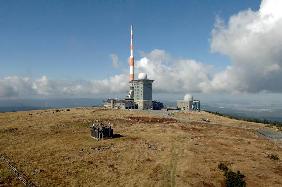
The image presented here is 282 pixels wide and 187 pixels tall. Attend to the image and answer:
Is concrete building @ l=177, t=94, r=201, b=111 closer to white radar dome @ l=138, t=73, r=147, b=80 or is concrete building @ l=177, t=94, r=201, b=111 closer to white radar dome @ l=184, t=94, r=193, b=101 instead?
white radar dome @ l=184, t=94, r=193, b=101

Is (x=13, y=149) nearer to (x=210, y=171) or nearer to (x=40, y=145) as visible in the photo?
(x=40, y=145)

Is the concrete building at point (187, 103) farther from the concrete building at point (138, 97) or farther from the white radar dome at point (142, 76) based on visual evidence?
the white radar dome at point (142, 76)

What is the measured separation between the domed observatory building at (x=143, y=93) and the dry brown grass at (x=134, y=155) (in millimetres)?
65514

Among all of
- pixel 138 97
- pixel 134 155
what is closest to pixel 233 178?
pixel 134 155

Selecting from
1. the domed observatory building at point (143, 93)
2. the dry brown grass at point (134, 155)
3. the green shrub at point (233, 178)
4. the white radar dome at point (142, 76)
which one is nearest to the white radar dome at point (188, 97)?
the domed observatory building at point (143, 93)

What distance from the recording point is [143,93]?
15312 cm

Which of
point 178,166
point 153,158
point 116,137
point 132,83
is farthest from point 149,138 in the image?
point 132,83

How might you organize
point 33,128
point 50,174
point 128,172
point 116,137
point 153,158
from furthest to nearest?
point 33,128 < point 116,137 < point 153,158 < point 128,172 < point 50,174

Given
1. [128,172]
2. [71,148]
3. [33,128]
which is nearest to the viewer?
[128,172]

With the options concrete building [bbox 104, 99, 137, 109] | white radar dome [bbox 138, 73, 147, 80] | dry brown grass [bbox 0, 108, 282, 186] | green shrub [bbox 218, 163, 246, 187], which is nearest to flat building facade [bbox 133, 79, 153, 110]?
concrete building [bbox 104, 99, 137, 109]

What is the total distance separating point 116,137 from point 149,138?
7223 mm

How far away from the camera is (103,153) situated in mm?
A: 59000

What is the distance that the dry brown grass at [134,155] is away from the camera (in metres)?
47.6

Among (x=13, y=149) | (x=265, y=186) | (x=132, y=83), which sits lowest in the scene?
(x=265, y=186)
